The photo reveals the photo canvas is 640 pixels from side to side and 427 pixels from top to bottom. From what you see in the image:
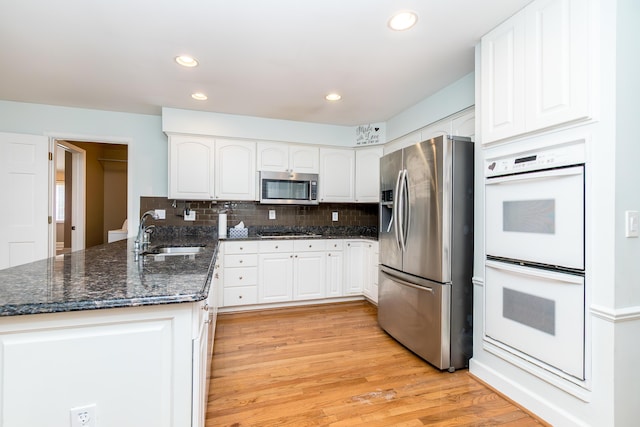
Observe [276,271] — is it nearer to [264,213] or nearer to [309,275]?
[309,275]

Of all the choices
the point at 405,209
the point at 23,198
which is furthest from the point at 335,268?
the point at 23,198

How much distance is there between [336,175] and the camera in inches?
166

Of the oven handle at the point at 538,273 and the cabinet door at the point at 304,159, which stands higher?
the cabinet door at the point at 304,159

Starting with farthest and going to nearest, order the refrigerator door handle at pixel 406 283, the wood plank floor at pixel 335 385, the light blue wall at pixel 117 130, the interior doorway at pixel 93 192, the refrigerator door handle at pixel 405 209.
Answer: the interior doorway at pixel 93 192 → the light blue wall at pixel 117 130 → the refrigerator door handle at pixel 405 209 → the refrigerator door handle at pixel 406 283 → the wood plank floor at pixel 335 385

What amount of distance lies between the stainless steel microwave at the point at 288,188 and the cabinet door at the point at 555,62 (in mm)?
2664

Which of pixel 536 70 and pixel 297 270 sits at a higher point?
pixel 536 70

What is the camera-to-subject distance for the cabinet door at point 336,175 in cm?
418

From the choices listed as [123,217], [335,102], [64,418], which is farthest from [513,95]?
[123,217]

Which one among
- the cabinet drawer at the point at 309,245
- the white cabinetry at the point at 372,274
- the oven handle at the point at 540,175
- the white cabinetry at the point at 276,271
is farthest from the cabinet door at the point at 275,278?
the oven handle at the point at 540,175

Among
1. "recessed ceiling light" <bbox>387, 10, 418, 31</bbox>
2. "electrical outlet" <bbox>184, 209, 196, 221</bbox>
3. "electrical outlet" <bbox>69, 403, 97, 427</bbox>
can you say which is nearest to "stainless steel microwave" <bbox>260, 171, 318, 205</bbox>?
"electrical outlet" <bbox>184, 209, 196, 221</bbox>

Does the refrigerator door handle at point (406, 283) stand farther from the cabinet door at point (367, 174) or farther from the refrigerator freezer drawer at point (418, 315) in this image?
the cabinet door at point (367, 174)

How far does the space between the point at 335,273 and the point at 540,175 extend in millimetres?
2660

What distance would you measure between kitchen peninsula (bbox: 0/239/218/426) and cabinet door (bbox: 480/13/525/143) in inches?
77.9

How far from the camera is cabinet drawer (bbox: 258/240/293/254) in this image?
3680 mm
